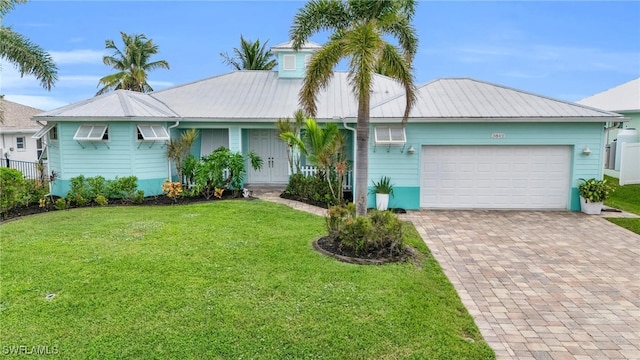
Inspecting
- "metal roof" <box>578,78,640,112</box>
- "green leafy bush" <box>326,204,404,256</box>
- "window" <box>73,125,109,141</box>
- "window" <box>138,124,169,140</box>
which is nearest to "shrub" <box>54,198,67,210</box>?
"window" <box>73,125,109,141</box>

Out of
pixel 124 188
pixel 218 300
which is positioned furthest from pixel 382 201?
pixel 124 188

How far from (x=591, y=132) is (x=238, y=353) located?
1215 cm

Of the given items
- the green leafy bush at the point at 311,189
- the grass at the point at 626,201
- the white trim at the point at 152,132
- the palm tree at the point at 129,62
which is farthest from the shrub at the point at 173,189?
the palm tree at the point at 129,62

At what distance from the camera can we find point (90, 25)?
555 inches

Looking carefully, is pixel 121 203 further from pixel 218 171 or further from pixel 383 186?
pixel 383 186

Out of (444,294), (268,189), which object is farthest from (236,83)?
(444,294)

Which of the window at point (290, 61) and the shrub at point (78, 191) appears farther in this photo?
the window at point (290, 61)

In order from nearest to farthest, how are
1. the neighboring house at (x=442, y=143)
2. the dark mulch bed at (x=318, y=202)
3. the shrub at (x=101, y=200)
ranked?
the neighboring house at (x=442, y=143), the dark mulch bed at (x=318, y=202), the shrub at (x=101, y=200)

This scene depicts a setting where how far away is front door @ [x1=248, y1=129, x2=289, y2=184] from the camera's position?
53.4ft

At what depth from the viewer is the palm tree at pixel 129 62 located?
1186 inches

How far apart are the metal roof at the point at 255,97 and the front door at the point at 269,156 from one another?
1141mm

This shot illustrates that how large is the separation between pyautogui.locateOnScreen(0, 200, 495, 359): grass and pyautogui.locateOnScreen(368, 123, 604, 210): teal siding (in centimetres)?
380

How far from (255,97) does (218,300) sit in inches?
480

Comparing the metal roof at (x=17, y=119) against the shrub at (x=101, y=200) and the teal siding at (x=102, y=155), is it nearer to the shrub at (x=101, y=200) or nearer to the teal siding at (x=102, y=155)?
the teal siding at (x=102, y=155)
